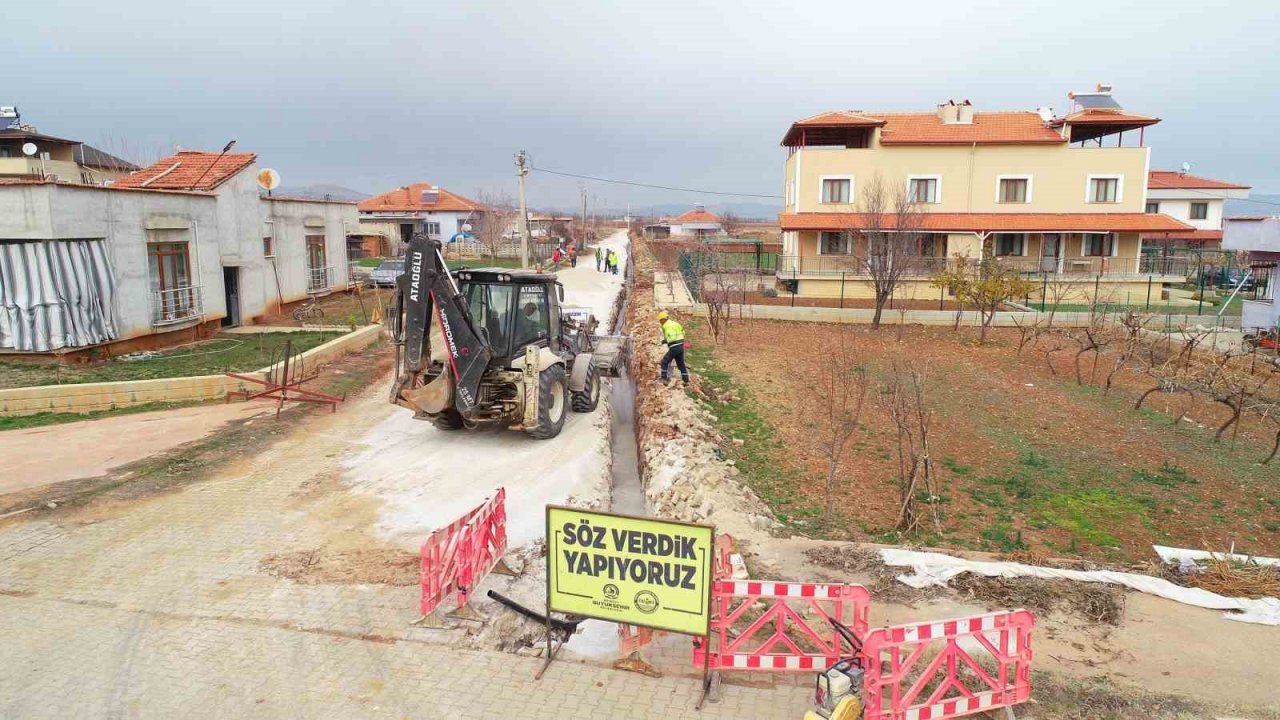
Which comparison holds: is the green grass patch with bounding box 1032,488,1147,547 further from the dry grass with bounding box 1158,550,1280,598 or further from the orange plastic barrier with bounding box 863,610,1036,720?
the orange plastic barrier with bounding box 863,610,1036,720

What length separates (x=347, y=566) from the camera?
28.1 feet

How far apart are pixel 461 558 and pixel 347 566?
171 cm

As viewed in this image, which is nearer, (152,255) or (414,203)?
(152,255)

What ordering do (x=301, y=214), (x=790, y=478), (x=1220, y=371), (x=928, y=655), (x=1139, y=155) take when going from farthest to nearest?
(x=1139, y=155), (x=301, y=214), (x=1220, y=371), (x=790, y=478), (x=928, y=655)

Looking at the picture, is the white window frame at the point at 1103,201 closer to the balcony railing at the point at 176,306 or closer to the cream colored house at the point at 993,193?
the cream colored house at the point at 993,193

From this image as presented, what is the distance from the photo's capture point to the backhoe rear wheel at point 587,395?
14805 mm

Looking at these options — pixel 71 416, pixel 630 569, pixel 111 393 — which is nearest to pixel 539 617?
pixel 630 569

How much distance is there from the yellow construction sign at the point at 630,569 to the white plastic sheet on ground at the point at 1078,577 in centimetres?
253

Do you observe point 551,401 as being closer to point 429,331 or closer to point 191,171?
point 429,331

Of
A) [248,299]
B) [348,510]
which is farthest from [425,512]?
[248,299]

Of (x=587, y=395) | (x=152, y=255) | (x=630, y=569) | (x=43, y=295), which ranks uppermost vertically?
(x=152, y=255)

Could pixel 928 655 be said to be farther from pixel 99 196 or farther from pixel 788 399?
pixel 99 196

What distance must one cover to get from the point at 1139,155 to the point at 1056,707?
33.9 metres

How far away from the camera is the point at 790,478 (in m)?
12.0
